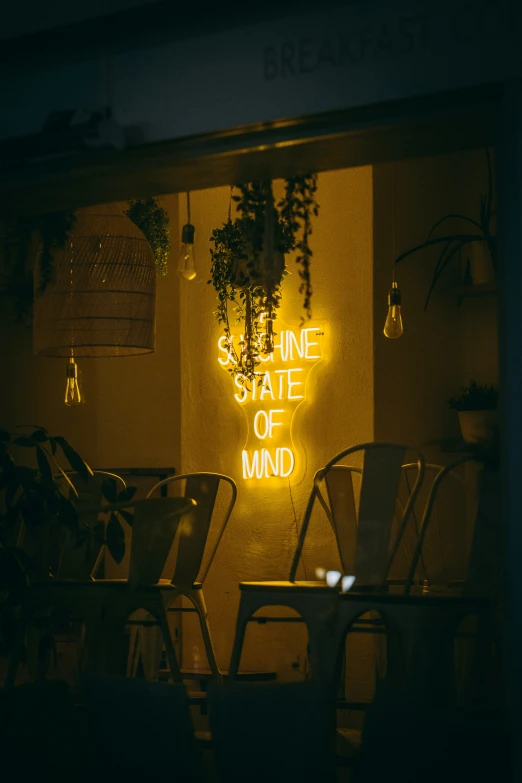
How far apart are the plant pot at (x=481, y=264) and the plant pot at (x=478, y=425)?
0.58m

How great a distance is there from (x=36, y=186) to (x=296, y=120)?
935mm

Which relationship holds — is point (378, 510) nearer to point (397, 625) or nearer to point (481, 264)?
point (397, 625)

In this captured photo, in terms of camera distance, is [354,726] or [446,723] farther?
[354,726]

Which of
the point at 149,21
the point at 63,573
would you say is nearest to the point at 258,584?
the point at 63,573

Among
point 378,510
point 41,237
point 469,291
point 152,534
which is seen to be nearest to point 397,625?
point 378,510

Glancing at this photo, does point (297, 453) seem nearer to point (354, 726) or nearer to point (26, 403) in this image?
point (26, 403)

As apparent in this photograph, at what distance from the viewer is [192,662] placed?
20.2 ft

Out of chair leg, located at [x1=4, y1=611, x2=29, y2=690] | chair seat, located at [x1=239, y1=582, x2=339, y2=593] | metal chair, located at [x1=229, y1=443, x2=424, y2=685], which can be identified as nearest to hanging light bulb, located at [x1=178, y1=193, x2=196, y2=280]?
metal chair, located at [x1=229, y1=443, x2=424, y2=685]

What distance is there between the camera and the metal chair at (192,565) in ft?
13.6

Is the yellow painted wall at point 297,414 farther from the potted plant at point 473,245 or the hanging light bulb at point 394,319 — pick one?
the hanging light bulb at point 394,319

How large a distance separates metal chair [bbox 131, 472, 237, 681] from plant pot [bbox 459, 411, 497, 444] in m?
1.04

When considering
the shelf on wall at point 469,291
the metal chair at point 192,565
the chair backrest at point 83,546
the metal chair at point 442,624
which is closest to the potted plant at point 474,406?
the shelf on wall at point 469,291

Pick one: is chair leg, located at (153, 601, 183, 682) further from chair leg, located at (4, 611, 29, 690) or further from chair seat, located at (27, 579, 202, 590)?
chair leg, located at (4, 611, 29, 690)

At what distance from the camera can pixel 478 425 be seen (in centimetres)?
401
